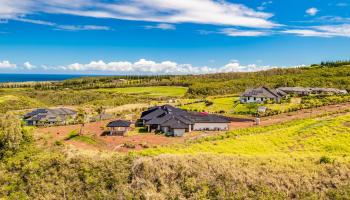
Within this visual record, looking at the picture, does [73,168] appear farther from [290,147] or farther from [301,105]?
[301,105]

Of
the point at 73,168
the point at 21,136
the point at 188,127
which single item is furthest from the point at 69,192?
the point at 188,127

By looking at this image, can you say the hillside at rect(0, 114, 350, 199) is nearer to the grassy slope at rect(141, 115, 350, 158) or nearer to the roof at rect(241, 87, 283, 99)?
the grassy slope at rect(141, 115, 350, 158)

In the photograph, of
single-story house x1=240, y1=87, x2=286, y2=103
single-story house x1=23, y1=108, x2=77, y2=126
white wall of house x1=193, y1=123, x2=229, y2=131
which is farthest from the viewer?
single-story house x1=240, y1=87, x2=286, y2=103

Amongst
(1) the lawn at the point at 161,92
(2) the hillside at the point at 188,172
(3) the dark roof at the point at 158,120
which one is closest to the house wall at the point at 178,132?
(3) the dark roof at the point at 158,120

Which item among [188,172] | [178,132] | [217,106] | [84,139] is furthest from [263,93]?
[188,172]

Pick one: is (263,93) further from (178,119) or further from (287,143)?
(287,143)

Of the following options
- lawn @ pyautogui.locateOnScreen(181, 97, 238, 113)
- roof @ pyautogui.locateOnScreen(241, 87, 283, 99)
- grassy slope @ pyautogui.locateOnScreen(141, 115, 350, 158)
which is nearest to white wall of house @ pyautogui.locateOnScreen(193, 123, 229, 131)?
grassy slope @ pyautogui.locateOnScreen(141, 115, 350, 158)

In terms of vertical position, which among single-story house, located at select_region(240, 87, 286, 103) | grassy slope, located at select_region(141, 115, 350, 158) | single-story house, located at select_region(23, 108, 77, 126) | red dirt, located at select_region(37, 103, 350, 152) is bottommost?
single-story house, located at select_region(23, 108, 77, 126)

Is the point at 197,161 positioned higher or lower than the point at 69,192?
higher
